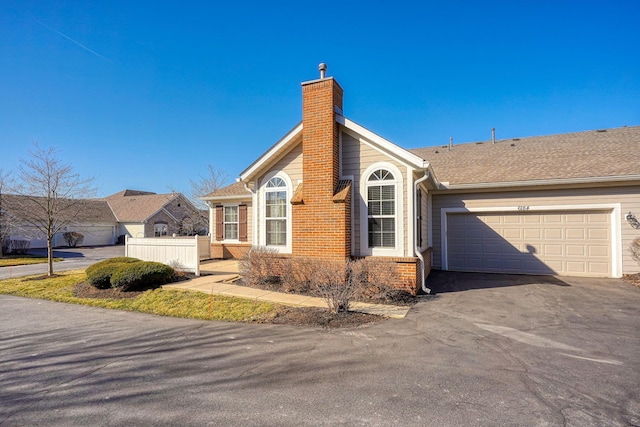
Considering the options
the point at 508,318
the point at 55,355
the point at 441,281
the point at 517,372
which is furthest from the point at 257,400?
the point at 441,281

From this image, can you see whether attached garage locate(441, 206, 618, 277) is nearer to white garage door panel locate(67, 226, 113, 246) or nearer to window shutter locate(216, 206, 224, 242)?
window shutter locate(216, 206, 224, 242)

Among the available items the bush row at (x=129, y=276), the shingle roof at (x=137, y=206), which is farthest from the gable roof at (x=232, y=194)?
the shingle roof at (x=137, y=206)

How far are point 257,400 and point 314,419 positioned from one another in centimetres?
73

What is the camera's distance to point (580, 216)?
10922 mm

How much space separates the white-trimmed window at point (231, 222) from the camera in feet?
51.1

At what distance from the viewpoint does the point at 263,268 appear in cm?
940

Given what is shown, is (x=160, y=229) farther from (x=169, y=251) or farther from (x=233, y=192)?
(x=169, y=251)

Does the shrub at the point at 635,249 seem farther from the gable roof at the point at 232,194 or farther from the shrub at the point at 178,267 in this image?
the shrub at the point at 178,267

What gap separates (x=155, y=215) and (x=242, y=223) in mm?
24273

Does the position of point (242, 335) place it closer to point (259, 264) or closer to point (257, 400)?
point (257, 400)

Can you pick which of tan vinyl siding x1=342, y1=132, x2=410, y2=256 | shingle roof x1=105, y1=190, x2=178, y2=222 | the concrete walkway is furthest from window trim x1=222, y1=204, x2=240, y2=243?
shingle roof x1=105, y1=190, x2=178, y2=222

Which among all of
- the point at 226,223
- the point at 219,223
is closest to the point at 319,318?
the point at 226,223

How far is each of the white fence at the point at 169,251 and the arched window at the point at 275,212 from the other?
8.50ft

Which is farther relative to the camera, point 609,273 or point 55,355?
point 609,273
